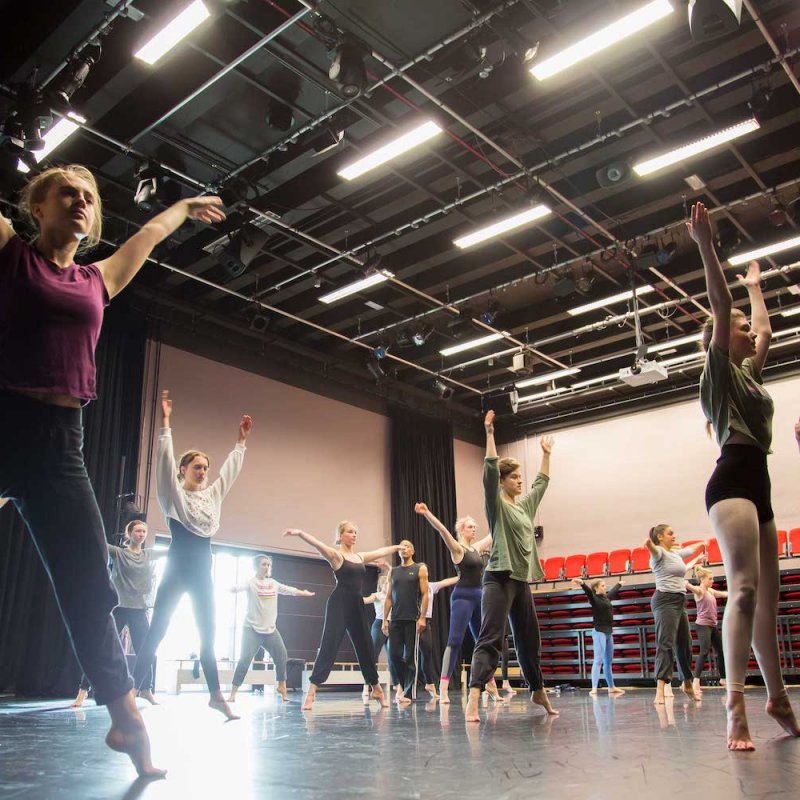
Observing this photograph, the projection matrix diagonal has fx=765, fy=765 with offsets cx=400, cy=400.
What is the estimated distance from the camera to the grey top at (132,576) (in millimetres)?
7828

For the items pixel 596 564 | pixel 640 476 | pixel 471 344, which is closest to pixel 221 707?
pixel 471 344

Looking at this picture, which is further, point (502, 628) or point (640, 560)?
point (640, 560)

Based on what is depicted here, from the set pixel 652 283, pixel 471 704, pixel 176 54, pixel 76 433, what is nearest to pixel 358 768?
pixel 76 433

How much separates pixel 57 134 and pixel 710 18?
24.0ft

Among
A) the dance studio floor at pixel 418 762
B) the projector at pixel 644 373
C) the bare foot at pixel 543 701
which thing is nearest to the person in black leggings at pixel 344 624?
the bare foot at pixel 543 701

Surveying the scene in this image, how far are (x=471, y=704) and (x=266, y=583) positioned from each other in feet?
17.6

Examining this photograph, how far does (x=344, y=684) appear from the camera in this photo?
1382cm

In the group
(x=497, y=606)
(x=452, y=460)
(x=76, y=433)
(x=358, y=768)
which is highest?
(x=452, y=460)

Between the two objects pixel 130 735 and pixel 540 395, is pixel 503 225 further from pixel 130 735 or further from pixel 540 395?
pixel 130 735

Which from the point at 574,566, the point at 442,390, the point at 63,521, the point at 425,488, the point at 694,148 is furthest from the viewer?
the point at 425,488

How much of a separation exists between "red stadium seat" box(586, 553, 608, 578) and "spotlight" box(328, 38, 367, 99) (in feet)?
37.0

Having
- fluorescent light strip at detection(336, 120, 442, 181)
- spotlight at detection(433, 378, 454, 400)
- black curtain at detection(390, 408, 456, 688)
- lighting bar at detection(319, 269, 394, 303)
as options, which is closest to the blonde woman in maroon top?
fluorescent light strip at detection(336, 120, 442, 181)

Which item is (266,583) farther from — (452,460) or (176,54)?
(452,460)

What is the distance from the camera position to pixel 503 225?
10.8m
